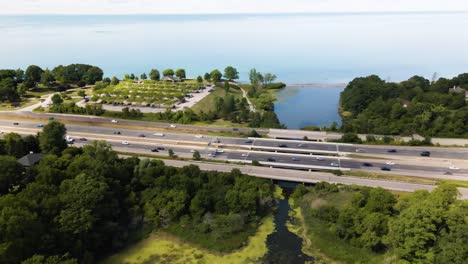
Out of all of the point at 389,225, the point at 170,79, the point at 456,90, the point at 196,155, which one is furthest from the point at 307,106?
the point at 389,225

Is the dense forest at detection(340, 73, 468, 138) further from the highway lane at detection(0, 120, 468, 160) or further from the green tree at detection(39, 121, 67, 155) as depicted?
the green tree at detection(39, 121, 67, 155)

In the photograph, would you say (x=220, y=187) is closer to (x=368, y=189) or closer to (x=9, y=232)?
(x=368, y=189)

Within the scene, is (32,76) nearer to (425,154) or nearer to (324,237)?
(324,237)

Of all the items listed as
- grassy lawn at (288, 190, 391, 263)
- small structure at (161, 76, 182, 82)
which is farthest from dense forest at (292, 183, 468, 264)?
small structure at (161, 76, 182, 82)

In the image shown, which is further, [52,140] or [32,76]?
[32,76]

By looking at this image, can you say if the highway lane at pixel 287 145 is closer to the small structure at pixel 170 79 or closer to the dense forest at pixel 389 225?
the dense forest at pixel 389 225

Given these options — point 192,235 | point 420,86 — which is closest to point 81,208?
point 192,235

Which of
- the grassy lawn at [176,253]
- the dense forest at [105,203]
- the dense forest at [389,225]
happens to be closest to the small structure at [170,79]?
the dense forest at [105,203]
